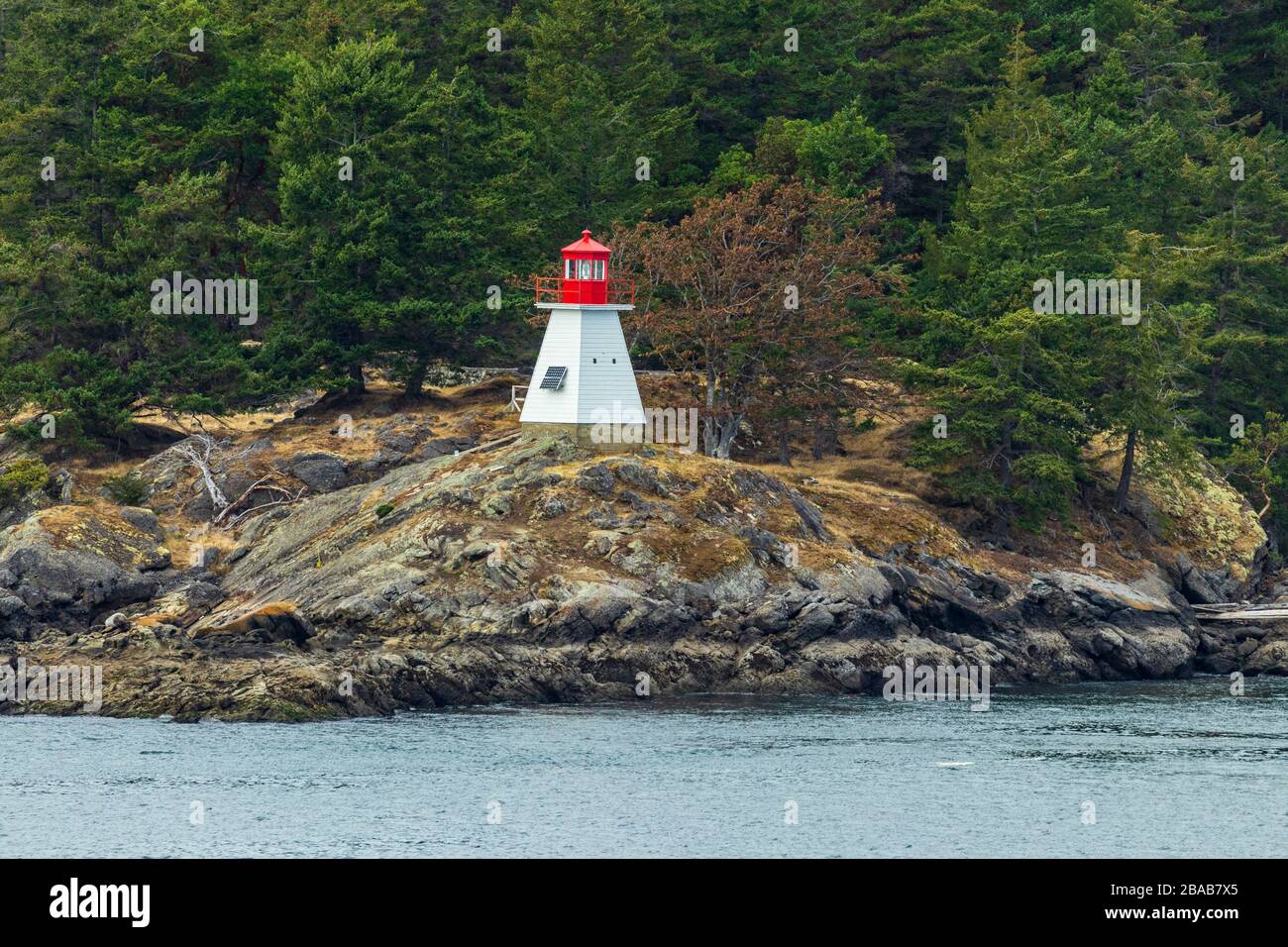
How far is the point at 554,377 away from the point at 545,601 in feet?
32.1

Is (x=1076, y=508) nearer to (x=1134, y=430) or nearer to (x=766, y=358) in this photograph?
(x=1134, y=430)

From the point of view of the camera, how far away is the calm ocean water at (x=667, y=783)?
44.5 metres

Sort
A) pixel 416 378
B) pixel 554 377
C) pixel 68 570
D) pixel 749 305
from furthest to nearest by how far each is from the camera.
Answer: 1. pixel 416 378
2. pixel 749 305
3. pixel 554 377
4. pixel 68 570

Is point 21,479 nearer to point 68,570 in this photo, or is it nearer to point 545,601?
point 68,570

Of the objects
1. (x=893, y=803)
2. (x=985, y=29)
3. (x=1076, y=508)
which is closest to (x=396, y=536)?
(x=893, y=803)

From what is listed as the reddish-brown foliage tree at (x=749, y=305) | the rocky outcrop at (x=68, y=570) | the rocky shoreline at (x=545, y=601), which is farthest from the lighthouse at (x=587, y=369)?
the rocky outcrop at (x=68, y=570)

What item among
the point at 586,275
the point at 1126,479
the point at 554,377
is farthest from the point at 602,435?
the point at 1126,479

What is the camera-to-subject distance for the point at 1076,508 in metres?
73.2

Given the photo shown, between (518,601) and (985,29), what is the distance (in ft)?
138

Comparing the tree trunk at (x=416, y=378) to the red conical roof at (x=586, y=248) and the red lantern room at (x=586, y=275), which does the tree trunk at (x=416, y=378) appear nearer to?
the red lantern room at (x=586, y=275)

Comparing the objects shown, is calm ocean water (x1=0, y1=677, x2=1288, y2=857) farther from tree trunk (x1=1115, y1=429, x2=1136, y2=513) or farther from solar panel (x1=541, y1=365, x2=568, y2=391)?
tree trunk (x1=1115, y1=429, x2=1136, y2=513)

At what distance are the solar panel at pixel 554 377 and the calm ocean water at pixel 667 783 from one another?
1217cm

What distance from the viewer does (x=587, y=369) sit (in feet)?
213

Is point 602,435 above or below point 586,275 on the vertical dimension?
below
